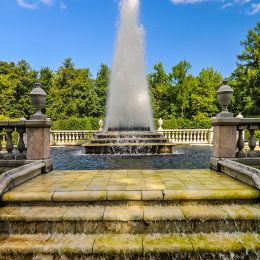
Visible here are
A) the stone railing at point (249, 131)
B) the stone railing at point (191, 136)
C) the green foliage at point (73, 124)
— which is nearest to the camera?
the stone railing at point (249, 131)

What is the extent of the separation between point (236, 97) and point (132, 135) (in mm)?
30526

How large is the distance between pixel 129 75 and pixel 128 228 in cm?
1858

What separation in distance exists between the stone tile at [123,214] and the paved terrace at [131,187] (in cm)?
24

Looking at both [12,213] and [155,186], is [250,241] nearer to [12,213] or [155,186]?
[155,186]

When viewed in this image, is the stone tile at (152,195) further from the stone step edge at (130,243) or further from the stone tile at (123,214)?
the stone step edge at (130,243)

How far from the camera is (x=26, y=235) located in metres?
3.80

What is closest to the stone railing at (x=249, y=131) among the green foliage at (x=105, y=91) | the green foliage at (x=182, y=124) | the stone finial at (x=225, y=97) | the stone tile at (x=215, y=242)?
the stone finial at (x=225, y=97)

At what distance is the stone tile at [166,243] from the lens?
3.41 meters

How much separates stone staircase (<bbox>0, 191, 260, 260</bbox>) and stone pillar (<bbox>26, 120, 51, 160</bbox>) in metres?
2.47

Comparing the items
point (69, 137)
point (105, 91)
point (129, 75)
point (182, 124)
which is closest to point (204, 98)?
point (182, 124)

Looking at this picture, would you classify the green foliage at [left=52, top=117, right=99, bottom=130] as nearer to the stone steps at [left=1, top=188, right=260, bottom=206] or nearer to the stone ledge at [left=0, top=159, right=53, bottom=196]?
the stone ledge at [left=0, top=159, right=53, bottom=196]

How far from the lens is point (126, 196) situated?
168 inches

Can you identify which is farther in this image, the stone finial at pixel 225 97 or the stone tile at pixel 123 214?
the stone finial at pixel 225 97

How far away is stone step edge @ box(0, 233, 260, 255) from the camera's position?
11.2 ft
